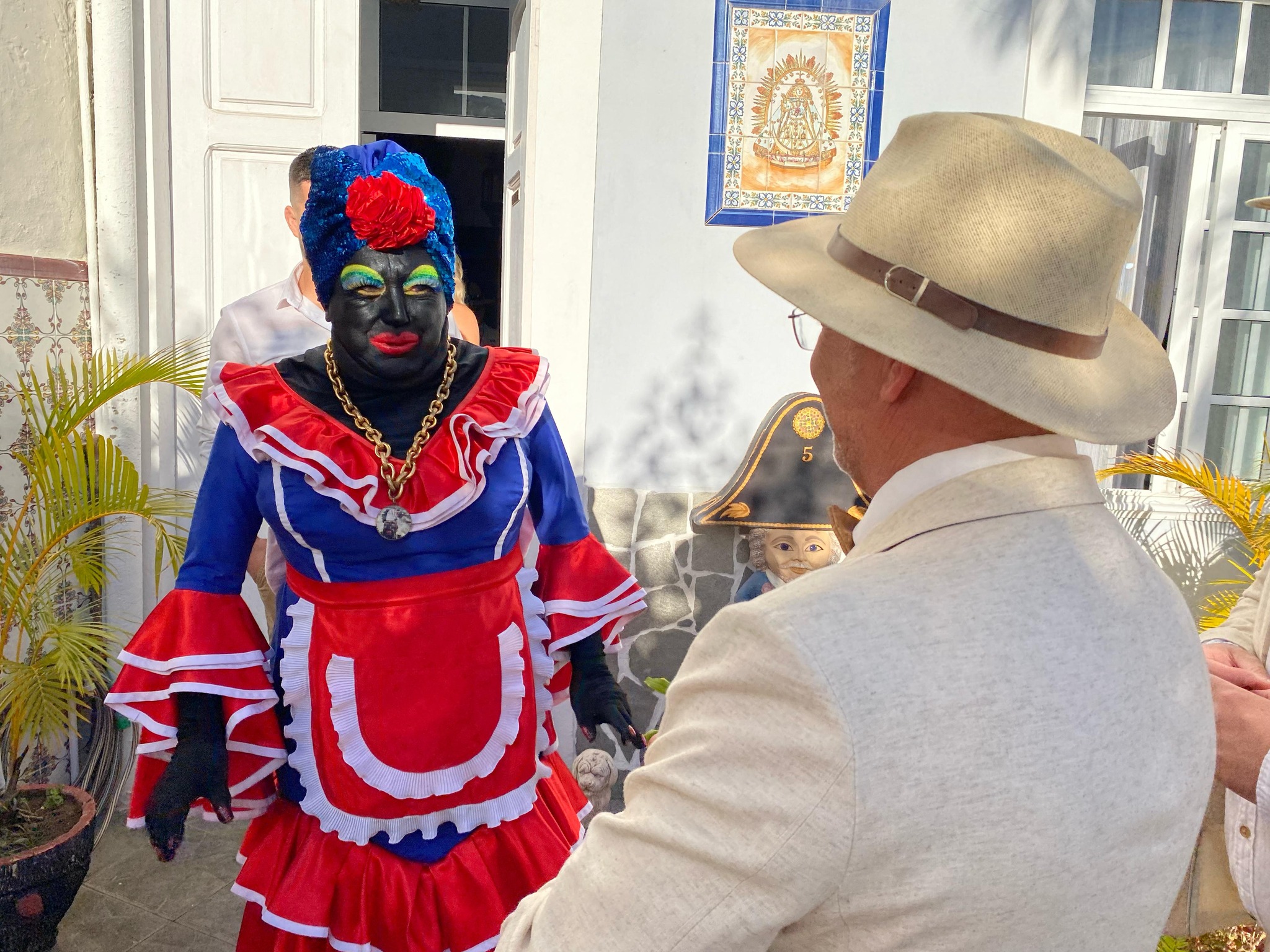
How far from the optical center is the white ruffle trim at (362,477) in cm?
182

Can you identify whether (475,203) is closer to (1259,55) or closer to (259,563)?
(1259,55)

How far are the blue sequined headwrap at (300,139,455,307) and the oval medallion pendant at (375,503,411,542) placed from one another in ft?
1.46

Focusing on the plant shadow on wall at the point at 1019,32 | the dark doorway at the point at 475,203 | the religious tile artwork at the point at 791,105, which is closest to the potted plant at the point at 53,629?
the religious tile artwork at the point at 791,105

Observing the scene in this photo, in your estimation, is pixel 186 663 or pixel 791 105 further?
pixel 791 105

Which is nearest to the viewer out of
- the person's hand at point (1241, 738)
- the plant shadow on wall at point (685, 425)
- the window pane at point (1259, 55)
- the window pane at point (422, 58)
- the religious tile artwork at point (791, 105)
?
the person's hand at point (1241, 738)

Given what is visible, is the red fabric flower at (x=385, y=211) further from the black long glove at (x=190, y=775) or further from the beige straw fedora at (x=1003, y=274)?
the beige straw fedora at (x=1003, y=274)

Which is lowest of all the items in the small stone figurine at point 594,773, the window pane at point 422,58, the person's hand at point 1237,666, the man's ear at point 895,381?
the small stone figurine at point 594,773

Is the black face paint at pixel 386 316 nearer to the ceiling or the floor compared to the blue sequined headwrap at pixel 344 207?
nearer to the floor

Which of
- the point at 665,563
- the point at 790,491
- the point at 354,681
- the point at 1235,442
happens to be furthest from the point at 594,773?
the point at 1235,442

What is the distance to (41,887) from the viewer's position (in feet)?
9.41

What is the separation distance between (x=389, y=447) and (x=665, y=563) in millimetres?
2151

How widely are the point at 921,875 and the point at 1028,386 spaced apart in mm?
428

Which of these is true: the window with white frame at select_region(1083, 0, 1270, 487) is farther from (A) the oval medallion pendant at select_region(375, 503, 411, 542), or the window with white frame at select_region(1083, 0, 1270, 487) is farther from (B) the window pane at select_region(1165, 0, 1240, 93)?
(A) the oval medallion pendant at select_region(375, 503, 411, 542)

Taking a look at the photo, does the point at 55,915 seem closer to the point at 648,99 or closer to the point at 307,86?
the point at 307,86
